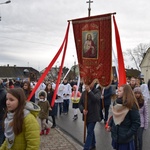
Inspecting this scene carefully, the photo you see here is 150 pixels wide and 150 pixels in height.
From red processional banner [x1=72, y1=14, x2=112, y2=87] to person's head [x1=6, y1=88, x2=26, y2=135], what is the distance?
131 inches

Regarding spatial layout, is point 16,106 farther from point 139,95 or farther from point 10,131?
point 139,95

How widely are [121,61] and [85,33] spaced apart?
4.45 ft

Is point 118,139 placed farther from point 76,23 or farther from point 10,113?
point 76,23

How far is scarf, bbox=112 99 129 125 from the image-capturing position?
13.2 ft

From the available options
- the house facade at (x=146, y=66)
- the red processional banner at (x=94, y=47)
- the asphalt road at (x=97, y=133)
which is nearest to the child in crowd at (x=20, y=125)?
the red processional banner at (x=94, y=47)

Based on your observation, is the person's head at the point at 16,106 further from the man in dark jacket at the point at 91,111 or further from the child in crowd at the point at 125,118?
the man in dark jacket at the point at 91,111

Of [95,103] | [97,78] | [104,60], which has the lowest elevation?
[95,103]

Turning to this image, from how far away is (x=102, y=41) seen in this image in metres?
5.91

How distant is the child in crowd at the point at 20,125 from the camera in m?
2.68

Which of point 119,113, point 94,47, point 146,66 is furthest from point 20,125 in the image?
point 146,66

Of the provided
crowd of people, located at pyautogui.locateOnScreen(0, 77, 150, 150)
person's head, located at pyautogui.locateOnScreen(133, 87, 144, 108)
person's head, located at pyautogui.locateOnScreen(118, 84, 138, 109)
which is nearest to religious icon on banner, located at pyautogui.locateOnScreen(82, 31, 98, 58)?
crowd of people, located at pyautogui.locateOnScreen(0, 77, 150, 150)

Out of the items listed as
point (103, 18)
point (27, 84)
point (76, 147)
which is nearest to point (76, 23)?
point (103, 18)

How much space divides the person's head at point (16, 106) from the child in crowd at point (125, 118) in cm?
178

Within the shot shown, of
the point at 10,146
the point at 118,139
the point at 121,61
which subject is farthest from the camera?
the point at 121,61
